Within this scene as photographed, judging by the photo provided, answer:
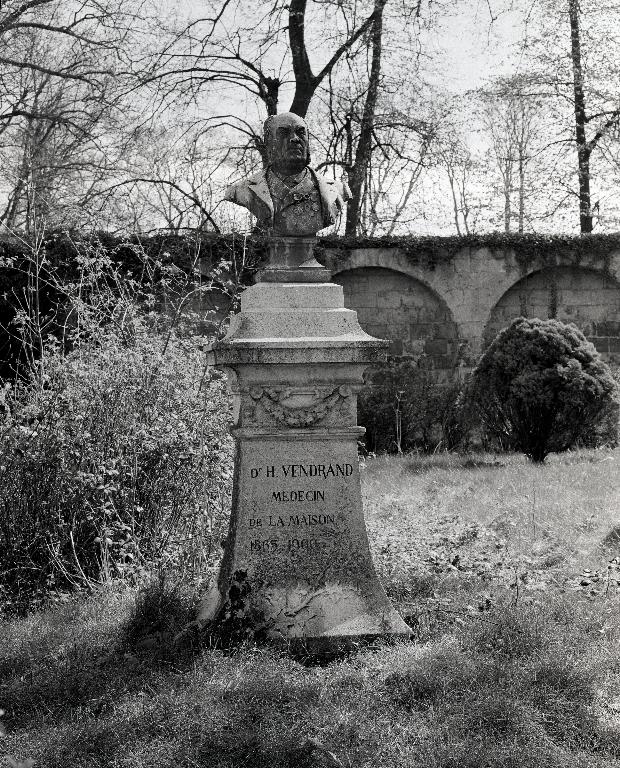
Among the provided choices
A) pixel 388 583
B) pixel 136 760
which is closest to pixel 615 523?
pixel 388 583

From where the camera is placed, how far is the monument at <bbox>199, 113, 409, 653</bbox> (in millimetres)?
3979

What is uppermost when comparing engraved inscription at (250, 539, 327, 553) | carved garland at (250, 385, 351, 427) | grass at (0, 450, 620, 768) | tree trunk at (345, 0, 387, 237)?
tree trunk at (345, 0, 387, 237)

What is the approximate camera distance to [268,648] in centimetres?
386

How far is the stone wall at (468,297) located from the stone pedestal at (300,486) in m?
9.42

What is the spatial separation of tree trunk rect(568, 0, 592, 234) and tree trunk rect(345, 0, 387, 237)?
15.9 ft

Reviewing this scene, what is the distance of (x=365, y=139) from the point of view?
1628 cm

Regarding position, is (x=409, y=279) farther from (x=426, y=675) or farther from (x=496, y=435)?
(x=426, y=675)

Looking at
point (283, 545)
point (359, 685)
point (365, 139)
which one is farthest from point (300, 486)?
point (365, 139)

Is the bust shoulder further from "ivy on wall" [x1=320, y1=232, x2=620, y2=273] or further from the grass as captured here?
"ivy on wall" [x1=320, y1=232, x2=620, y2=273]

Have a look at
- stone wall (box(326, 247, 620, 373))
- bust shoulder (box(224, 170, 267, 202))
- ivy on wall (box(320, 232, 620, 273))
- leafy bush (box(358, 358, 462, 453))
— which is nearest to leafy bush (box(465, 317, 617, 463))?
leafy bush (box(358, 358, 462, 453))

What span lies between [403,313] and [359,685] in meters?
10.5

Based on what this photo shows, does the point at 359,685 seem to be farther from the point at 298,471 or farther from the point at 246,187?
the point at 246,187

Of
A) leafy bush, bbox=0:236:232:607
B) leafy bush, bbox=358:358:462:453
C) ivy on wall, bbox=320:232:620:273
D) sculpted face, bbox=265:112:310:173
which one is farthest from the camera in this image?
ivy on wall, bbox=320:232:620:273

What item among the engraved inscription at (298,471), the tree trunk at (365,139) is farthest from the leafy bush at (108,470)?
the tree trunk at (365,139)
